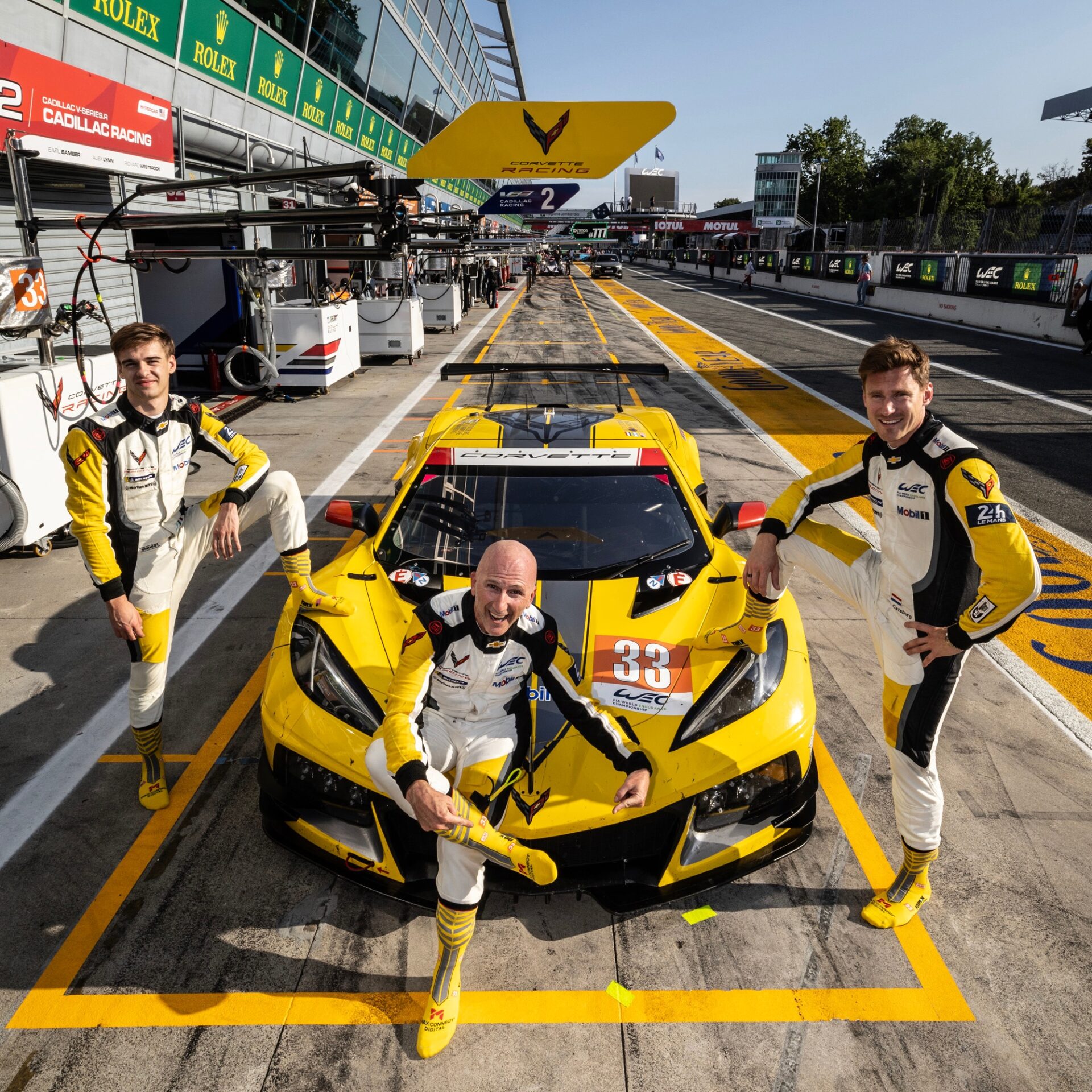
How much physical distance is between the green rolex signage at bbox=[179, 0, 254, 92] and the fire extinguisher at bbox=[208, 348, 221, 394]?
530 centimetres

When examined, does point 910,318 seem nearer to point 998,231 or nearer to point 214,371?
point 998,231

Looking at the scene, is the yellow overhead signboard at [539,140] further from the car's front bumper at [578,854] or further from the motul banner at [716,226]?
the motul banner at [716,226]

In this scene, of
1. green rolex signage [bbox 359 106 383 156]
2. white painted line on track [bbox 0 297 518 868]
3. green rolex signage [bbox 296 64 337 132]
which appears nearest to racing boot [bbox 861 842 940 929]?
white painted line on track [bbox 0 297 518 868]

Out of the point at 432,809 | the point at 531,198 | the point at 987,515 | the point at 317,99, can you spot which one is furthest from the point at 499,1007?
the point at 317,99

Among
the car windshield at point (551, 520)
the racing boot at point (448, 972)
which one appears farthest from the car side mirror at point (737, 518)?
the racing boot at point (448, 972)

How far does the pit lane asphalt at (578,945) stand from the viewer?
97.3 inches

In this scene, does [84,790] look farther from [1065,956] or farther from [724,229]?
[724,229]

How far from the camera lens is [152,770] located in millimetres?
3678

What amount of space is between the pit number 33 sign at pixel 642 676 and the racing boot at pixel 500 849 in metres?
0.78

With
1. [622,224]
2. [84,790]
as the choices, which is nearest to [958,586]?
[84,790]

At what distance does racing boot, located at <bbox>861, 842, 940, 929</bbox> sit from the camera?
119 inches

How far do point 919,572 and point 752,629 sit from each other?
73cm

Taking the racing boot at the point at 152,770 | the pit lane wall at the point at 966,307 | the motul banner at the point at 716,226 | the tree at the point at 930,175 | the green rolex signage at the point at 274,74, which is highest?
the tree at the point at 930,175

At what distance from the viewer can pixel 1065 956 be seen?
287 centimetres
